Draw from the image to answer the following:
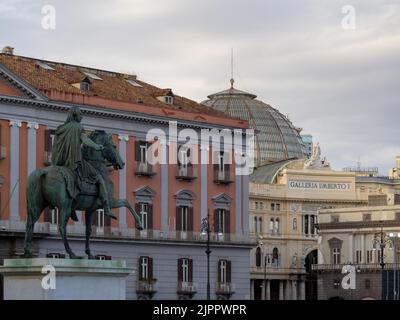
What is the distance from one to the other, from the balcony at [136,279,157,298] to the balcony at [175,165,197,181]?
6.49 m

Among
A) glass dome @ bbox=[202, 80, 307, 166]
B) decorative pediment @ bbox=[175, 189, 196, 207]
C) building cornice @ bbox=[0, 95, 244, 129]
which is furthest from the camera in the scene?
glass dome @ bbox=[202, 80, 307, 166]

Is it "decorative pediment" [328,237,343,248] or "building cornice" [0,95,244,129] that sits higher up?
"building cornice" [0,95,244,129]

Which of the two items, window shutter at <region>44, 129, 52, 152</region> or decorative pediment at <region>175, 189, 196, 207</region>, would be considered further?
decorative pediment at <region>175, 189, 196, 207</region>

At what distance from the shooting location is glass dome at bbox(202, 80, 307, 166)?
6644 inches

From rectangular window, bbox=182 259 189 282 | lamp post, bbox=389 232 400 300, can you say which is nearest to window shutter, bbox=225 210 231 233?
rectangular window, bbox=182 259 189 282

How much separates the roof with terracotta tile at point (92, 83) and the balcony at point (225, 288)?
10585 millimetres

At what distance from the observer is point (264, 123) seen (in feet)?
559

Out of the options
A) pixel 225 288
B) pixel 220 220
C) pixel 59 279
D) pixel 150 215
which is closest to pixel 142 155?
pixel 150 215

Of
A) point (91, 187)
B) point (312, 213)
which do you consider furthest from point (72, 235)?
point (312, 213)

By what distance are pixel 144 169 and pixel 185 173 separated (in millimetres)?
3323

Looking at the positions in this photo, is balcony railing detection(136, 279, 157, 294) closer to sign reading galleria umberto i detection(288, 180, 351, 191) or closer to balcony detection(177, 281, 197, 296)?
balcony detection(177, 281, 197, 296)

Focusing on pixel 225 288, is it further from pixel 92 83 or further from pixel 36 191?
pixel 36 191

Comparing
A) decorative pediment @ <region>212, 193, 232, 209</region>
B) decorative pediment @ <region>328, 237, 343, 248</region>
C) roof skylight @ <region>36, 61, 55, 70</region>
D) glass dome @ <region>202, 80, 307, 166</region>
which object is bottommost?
decorative pediment @ <region>328, 237, 343, 248</region>
